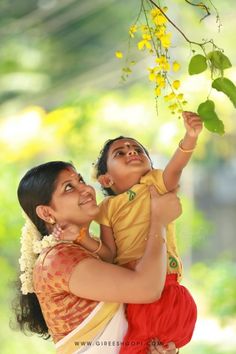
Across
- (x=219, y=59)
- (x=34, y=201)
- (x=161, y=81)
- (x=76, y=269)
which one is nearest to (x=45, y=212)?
(x=34, y=201)

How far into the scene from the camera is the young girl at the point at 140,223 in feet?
5.34

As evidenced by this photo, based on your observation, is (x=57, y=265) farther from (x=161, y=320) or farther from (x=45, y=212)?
(x=161, y=320)

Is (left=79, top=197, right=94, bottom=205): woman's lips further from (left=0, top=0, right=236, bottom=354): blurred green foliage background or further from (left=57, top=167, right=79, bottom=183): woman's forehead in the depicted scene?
(left=0, top=0, right=236, bottom=354): blurred green foliage background

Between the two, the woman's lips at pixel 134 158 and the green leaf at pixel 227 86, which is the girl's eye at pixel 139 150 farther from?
the green leaf at pixel 227 86

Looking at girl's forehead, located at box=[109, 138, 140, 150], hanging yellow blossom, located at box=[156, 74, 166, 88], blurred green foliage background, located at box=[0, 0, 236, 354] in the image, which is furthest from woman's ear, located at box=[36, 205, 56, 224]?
blurred green foliage background, located at box=[0, 0, 236, 354]

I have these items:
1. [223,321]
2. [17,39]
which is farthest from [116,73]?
[223,321]

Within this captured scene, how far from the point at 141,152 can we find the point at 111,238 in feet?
0.68

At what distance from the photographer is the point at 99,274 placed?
156cm

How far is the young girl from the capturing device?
163 centimetres

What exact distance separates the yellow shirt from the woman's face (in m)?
0.09

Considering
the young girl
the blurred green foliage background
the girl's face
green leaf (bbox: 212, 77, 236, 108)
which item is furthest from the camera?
the blurred green foliage background

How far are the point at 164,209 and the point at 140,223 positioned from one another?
0.08 metres

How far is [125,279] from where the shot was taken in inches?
61.2

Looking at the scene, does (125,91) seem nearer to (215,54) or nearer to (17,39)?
(17,39)
